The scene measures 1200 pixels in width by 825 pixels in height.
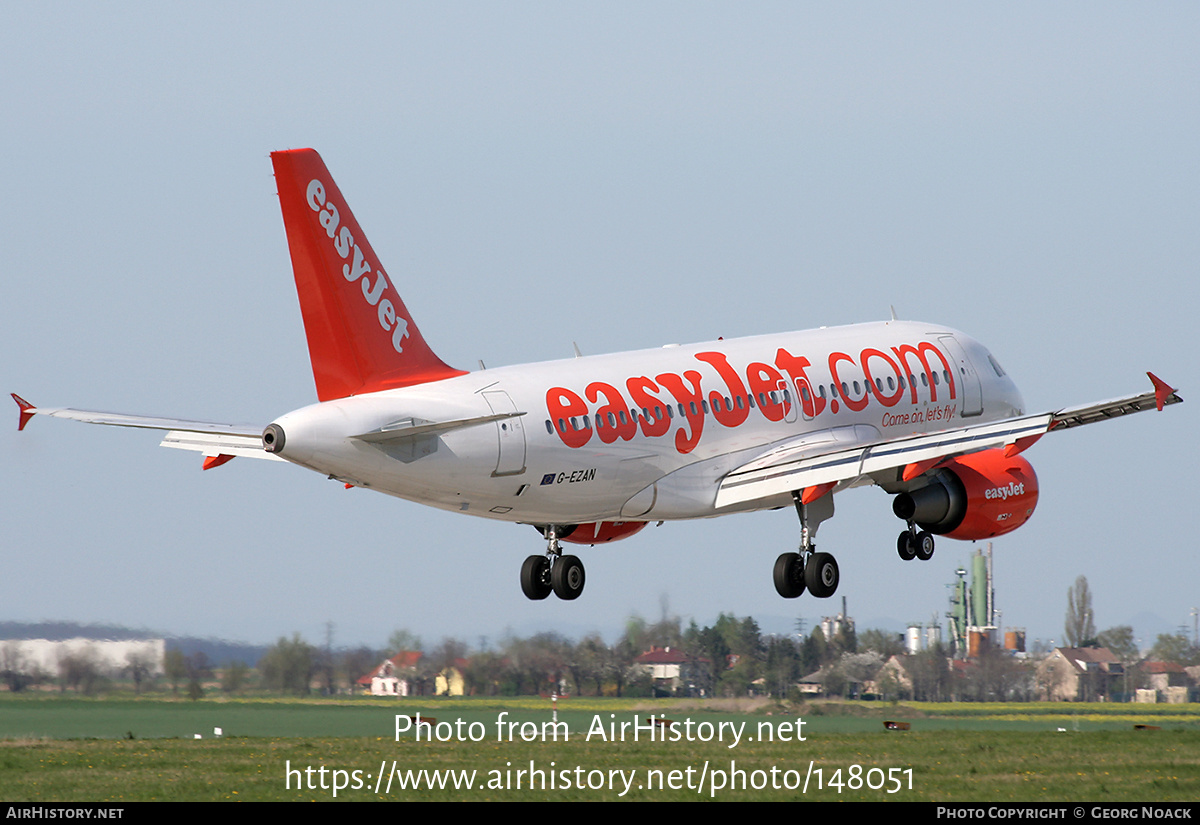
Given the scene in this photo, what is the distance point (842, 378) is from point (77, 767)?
22.4 m

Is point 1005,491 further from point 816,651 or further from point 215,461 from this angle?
point 816,651

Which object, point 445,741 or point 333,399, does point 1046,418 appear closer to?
point 333,399

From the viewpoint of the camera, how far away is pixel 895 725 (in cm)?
6875

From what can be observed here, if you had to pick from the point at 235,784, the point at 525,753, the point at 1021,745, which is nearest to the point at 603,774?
the point at 525,753

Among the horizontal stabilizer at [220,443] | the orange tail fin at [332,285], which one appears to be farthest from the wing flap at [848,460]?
the horizontal stabilizer at [220,443]

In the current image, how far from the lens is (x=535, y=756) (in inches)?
2055

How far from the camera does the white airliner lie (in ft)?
125

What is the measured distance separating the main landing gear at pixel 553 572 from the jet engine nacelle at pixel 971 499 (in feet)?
28.7

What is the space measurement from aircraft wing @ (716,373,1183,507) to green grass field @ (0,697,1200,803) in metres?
7.29

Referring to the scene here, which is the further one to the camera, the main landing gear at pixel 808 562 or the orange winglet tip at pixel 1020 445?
the main landing gear at pixel 808 562

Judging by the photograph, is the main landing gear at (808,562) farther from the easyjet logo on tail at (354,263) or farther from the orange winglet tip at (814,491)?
the easyjet logo on tail at (354,263)

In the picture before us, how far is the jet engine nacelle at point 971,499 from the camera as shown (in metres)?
47.6

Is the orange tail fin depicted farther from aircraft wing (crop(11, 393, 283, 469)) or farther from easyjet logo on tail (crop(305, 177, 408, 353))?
aircraft wing (crop(11, 393, 283, 469))
